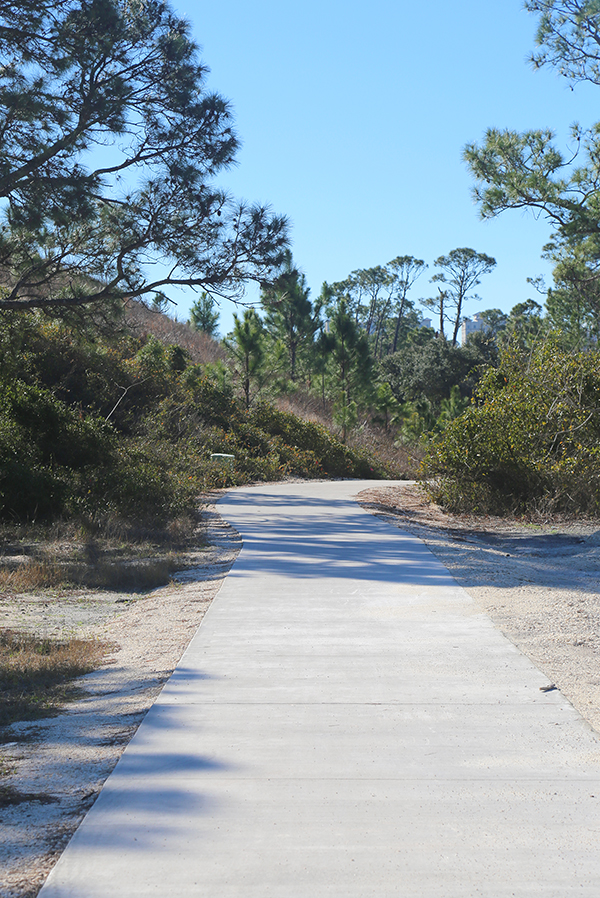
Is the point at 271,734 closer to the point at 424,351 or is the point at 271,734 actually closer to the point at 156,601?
the point at 156,601

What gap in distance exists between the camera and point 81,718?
171 inches

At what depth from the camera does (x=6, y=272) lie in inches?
539

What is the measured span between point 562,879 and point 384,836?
25.2 inches

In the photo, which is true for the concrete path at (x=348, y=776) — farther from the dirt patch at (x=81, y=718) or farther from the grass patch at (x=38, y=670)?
the grass patch at (x=38, y=670)

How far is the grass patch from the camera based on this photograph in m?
4.51

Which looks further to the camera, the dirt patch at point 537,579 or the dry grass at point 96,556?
the dry grass at point 96,556

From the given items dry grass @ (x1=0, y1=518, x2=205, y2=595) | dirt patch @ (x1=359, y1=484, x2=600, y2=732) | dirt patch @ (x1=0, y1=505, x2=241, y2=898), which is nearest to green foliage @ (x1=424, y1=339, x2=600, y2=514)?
dirt patch @ (x1=359, y1=484, x2=600, y2=732)

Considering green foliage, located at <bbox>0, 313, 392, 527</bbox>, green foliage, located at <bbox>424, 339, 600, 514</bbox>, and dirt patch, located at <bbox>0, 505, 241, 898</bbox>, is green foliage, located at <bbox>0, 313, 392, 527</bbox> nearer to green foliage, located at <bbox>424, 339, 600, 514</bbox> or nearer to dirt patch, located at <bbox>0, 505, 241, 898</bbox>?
dirt patch, located at <bbox>0, 505, 241, 898</bbox>

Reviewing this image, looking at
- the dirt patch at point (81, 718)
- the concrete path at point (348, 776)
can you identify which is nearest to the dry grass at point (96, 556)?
the dirt patch at point (81, 718)

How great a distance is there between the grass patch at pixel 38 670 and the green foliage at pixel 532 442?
9.94 metres

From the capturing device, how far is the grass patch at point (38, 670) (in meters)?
4.51

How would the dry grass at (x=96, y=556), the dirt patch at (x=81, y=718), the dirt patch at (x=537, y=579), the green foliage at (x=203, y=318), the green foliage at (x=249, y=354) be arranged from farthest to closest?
1. the green foliage at (x=203, y=318)
2. the green foliage at (x=249, y=354)
3. the dry grass at (x=96, y=556)
4. the dirt patch at (x=537, y=579)
5. the dirt patch at (x=81, y=718)

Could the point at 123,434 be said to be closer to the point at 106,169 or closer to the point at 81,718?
the point at 106,169

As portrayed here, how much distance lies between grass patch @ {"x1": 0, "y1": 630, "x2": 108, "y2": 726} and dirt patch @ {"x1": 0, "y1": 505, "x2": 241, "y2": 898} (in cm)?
10
